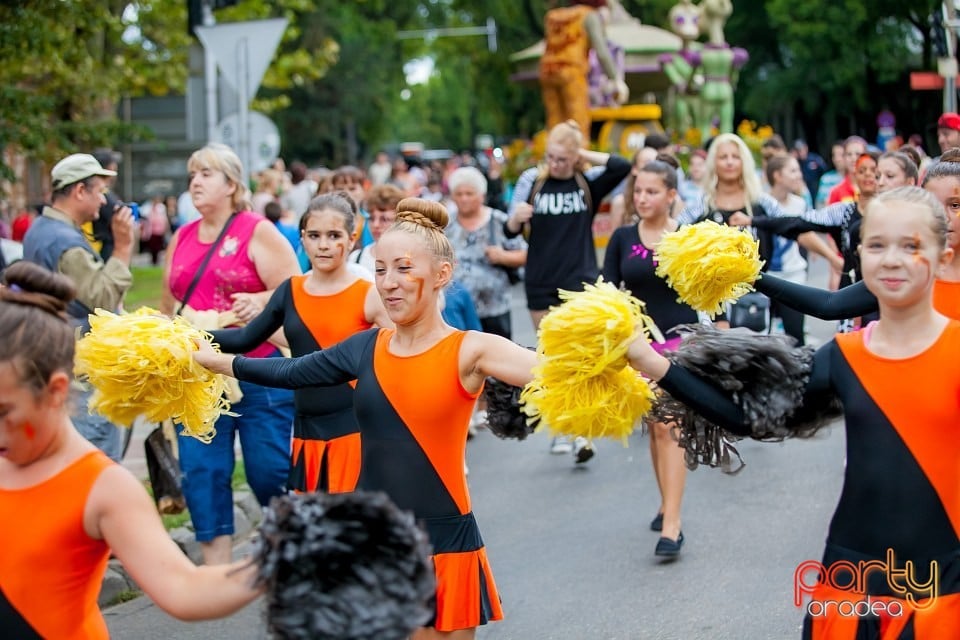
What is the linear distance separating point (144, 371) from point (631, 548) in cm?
371

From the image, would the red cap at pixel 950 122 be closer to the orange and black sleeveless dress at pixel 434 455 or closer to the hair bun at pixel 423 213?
the hair bun at pixel 423 213

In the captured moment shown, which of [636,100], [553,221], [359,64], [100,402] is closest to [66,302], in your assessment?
[100,402]

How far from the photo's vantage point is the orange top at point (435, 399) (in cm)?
427

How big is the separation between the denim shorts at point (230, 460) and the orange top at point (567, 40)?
44.9ft

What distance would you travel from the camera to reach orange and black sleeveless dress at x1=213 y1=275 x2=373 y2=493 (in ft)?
19.6

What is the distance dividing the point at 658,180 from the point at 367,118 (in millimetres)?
46318

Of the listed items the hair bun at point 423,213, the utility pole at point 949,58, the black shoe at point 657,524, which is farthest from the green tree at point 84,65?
the utility pole at point 949,58

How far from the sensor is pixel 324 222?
6.19m

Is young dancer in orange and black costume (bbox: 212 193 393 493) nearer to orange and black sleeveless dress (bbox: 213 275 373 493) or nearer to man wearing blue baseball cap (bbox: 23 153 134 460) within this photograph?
orange and black sleeveless dress (bbox: 213 275 373 493)

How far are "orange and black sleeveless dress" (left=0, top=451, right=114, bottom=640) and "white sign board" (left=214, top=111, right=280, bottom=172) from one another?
27.4 ft

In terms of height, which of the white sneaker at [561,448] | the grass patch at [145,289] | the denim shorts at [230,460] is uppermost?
the denim shorts at [230,460]

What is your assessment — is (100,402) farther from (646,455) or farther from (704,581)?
(646,455)

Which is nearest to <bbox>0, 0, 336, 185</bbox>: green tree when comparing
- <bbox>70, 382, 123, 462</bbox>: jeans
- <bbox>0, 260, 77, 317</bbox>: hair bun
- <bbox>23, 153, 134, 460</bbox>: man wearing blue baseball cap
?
<bbox>23, 153, 134, 460</bbox>: man wearing blue baseball cap

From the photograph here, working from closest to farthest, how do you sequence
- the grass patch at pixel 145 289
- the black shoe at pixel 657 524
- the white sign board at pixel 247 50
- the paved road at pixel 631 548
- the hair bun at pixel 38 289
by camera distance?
the hair bun at pixel 38 289, the paved road at pixel 631 548, the black shoe at pixel 657 524, the white sign board at pixel 247 50, the grass patch at pixel 145 289
